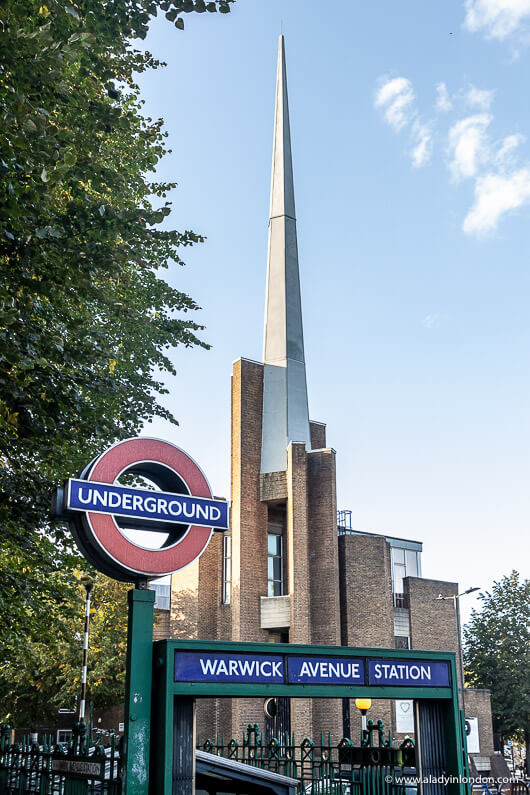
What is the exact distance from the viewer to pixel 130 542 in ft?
22.7

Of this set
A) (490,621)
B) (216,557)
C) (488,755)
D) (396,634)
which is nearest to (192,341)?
(216,557)

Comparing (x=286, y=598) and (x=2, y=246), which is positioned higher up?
(x=2, y=246)

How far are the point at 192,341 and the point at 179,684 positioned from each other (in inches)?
498

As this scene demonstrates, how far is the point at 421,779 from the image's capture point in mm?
7766

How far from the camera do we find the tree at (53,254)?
31.7 ft

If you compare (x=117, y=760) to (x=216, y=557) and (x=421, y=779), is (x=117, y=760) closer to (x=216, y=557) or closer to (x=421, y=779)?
(x=421, y=779)

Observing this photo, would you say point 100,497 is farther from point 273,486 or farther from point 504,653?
point 504,653

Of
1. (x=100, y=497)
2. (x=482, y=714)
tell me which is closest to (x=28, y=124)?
(x=100, y=497)

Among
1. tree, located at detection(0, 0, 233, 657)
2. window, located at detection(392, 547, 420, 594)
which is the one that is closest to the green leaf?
tree, located at detection(0, 0, 233, 657)

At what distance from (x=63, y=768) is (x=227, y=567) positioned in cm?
3135

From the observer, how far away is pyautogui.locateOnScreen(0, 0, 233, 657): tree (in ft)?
31.7

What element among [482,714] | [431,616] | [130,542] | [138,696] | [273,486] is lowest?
[482,714]

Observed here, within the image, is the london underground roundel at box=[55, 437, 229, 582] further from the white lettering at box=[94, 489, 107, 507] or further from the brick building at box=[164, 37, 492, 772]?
the brick building at box=[164, 37, 492, 772]

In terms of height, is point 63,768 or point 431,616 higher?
point 431,616
